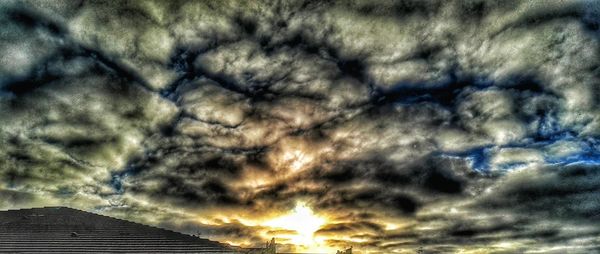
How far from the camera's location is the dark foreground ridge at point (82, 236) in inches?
448

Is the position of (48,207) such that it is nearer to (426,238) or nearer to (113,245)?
(113,245)

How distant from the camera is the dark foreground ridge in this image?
1138cm

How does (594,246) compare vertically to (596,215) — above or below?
below

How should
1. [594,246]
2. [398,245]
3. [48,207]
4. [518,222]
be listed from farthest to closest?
[398,245]
[594,246]
[518,222]
[48,207]

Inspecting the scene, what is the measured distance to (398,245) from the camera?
23.6 metres

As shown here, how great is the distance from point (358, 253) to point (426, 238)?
6.25 meters

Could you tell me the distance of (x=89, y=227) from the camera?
1298 centimetres

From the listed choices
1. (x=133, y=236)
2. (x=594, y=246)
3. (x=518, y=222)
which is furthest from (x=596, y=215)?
(x=133, y=236)

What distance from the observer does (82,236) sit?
489 inches

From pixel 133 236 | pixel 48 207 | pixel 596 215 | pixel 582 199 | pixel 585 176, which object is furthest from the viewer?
pixel 596 215

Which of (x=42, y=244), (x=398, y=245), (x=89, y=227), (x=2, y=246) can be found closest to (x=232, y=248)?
(x=89, y=227)

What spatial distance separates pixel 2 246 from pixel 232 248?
32.1ft

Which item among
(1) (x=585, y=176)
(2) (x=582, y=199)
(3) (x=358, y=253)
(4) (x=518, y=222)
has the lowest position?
(3) (x=358, y=253)

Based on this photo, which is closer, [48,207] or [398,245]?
[48,207]
